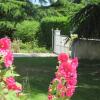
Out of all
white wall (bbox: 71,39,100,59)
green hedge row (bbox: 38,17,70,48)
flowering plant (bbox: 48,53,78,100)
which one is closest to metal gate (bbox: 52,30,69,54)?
green hedge row (bbox: 38,17,70,48)

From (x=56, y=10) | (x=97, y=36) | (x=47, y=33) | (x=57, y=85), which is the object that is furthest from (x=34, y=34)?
(x=57, y=85)

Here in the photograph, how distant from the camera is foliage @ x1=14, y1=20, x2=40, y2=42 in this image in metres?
30.2

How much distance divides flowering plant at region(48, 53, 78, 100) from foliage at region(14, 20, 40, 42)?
26309 mm

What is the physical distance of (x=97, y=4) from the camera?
17734mm

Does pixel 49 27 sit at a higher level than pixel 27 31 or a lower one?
higher

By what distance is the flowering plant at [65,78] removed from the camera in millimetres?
3703

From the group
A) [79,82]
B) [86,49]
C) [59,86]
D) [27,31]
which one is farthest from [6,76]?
[27,31]

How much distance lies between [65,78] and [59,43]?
866 inches

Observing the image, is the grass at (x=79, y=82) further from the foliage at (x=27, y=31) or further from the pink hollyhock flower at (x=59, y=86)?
the foliage at (x=27, y=31)

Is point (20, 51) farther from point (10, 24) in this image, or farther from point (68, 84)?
point (68, 84)

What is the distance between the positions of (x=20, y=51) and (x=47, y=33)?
334 centimetres

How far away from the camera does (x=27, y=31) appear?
30.3m

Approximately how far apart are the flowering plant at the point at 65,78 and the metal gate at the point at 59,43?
20389 millimetres

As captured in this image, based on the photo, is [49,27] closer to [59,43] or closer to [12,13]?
[59,43]
